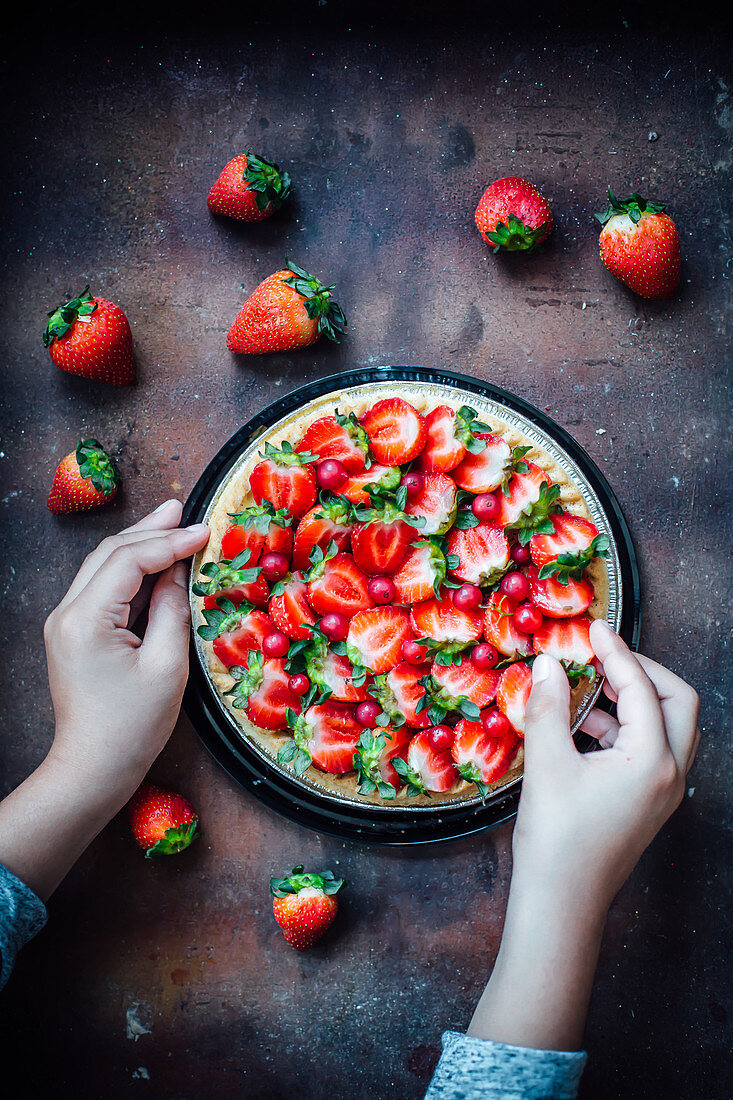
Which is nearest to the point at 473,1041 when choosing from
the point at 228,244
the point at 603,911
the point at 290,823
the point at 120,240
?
the point at 603,911

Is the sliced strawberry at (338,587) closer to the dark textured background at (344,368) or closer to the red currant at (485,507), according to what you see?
the red currant at (485,507)

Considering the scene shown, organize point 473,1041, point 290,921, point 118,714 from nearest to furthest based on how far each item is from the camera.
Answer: point 473,1041 < point 118,714 < point 290,921

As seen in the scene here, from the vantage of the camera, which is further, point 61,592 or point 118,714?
point 61,592

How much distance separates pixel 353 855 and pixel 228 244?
4.76ft

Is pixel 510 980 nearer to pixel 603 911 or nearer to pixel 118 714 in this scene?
pixel 603 911

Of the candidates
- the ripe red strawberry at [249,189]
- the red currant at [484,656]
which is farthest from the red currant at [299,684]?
the ripe red strawberry at [249,189]

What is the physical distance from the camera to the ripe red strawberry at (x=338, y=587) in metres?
1.39

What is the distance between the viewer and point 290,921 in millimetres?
1571

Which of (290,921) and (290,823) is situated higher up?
(290,823)

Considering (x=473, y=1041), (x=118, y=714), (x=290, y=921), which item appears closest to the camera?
(x=473, y=1041)

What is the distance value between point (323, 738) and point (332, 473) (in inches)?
20.4

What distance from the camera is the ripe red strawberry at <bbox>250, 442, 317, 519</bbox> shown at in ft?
4.54

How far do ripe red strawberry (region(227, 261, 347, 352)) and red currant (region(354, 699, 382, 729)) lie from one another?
2.64 feet

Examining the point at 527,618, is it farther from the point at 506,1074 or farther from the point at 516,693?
the point at 506,1074
